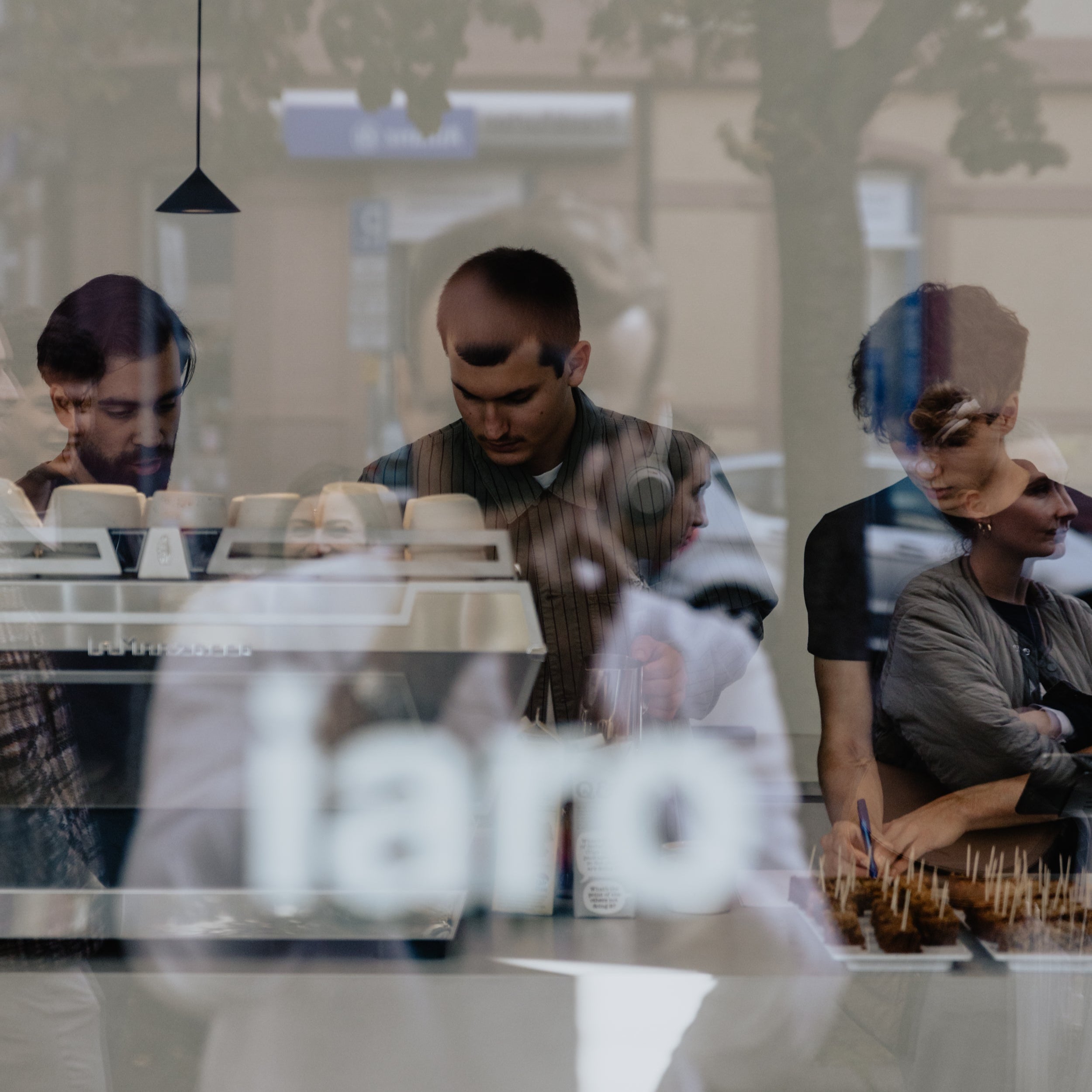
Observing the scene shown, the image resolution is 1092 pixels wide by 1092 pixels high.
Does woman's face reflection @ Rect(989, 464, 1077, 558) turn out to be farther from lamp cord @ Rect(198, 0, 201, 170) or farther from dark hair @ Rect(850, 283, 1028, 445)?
lamp cord @ Rect(198, 0, 201, 170)

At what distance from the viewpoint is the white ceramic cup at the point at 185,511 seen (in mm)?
1514

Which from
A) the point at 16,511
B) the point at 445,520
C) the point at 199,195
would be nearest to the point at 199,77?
the point at 199,195

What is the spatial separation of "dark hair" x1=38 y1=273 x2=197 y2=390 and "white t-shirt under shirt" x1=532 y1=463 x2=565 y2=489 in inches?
27.2

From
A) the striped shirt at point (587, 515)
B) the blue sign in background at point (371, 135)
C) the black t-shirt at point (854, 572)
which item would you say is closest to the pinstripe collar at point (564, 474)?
the striped shirt at point (587, 515)

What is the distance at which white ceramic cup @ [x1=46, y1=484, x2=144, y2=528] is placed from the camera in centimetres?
151

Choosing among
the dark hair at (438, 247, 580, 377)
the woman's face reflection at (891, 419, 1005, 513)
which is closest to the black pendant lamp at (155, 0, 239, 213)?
the dark hair at (438, 247, 580, 377)

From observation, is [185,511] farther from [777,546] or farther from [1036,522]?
[777,546]

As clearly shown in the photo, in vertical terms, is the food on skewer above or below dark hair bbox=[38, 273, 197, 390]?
below

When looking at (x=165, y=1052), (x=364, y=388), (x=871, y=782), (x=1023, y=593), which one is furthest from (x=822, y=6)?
(x=165, y=1052)

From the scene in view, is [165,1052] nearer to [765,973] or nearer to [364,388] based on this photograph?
[765,973]

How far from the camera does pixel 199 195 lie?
295cm

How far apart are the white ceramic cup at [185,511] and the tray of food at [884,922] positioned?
0.90 m

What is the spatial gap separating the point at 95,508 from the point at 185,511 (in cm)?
12

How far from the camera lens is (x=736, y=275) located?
10.7 ft
